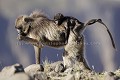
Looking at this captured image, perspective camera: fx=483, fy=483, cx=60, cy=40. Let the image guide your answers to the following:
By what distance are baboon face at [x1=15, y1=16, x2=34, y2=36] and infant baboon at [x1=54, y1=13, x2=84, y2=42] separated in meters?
0.42

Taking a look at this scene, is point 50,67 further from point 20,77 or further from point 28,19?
point 20,77

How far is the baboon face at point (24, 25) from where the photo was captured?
7359 millimetres

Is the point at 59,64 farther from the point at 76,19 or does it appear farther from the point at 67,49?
the point at 76,19

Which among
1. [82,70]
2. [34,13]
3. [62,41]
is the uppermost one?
[34,13]

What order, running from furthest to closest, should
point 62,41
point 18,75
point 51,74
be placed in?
point 62,41 → point 51,74 → point 18,75

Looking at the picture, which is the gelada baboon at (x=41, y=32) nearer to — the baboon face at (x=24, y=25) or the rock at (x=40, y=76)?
the baboon face at (x=24, y=25)

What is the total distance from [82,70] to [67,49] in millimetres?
403

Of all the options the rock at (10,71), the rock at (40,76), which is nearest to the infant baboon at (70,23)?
the rock at (40,76)

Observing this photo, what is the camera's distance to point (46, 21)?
7.41 meters

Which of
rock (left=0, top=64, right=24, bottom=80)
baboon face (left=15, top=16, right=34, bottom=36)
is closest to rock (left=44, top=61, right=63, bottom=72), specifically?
baboon face (left=15, top=16, right=34, bottom=36)

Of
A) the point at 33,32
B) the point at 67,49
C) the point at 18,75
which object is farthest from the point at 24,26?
the point at 18,75

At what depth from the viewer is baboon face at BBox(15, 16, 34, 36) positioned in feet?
24.1

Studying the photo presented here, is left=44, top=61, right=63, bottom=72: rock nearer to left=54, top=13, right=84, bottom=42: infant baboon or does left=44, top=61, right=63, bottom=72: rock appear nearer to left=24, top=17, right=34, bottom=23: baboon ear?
left=54, top=13, right=84, bottom=42: infant baboon

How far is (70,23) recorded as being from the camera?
7.29m
